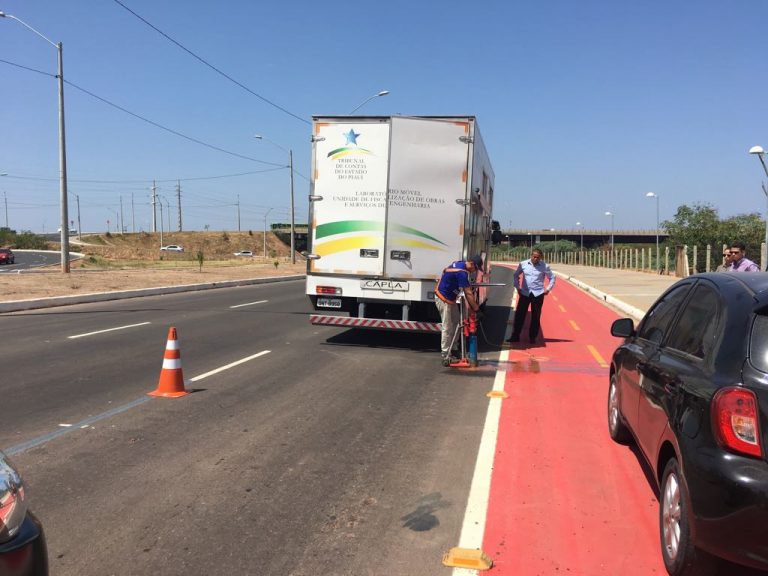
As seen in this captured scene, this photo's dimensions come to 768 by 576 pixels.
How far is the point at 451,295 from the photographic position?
9344 millimetres

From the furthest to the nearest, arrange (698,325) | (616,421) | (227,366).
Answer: (227,366) < (616,421) < (698,325)

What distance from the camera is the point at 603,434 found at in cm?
588

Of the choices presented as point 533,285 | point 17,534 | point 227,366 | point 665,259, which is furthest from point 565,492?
point 665,259

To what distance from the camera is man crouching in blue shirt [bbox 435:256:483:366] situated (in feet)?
30.2

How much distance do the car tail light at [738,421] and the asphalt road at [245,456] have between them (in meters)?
1.62

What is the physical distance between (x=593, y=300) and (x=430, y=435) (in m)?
18.4

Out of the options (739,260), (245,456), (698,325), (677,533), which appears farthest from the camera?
(739,260)

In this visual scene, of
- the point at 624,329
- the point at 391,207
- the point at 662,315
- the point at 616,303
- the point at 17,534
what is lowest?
the point at 616,303

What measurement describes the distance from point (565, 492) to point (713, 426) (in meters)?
1.79

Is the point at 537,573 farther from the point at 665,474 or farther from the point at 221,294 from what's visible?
the point at 221,294

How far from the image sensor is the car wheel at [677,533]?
3023 millimetres

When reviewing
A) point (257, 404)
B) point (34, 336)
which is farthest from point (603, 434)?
point (34, 336)

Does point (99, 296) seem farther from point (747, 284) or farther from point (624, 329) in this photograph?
point (747, 284)

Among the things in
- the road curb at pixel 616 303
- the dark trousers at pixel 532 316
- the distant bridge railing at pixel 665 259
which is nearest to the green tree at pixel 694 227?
the distant bridge railing at pixel 665 259
